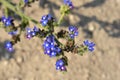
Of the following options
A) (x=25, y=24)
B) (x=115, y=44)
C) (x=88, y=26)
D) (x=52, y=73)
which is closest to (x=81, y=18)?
(x=88, y=26)

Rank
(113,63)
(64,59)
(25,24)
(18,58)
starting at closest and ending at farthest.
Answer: (64,59) < (25,24) < (18,58) < (113,63)

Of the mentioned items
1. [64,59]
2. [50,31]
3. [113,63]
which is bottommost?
[113,63]

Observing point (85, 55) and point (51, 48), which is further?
point (85, 55)

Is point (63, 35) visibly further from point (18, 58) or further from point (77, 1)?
point (77, 1)

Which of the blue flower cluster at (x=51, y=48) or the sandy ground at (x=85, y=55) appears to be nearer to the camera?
the blue flower cluster at (x=51, y=48)

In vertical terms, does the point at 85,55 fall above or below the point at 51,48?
below

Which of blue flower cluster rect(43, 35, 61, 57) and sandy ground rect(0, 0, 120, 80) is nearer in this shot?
blue flower cluster rect(43, 35, 61, 57)

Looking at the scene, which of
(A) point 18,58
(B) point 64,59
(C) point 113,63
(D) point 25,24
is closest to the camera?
(B) point 64,59

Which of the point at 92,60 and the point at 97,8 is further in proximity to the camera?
the point at 97,8
